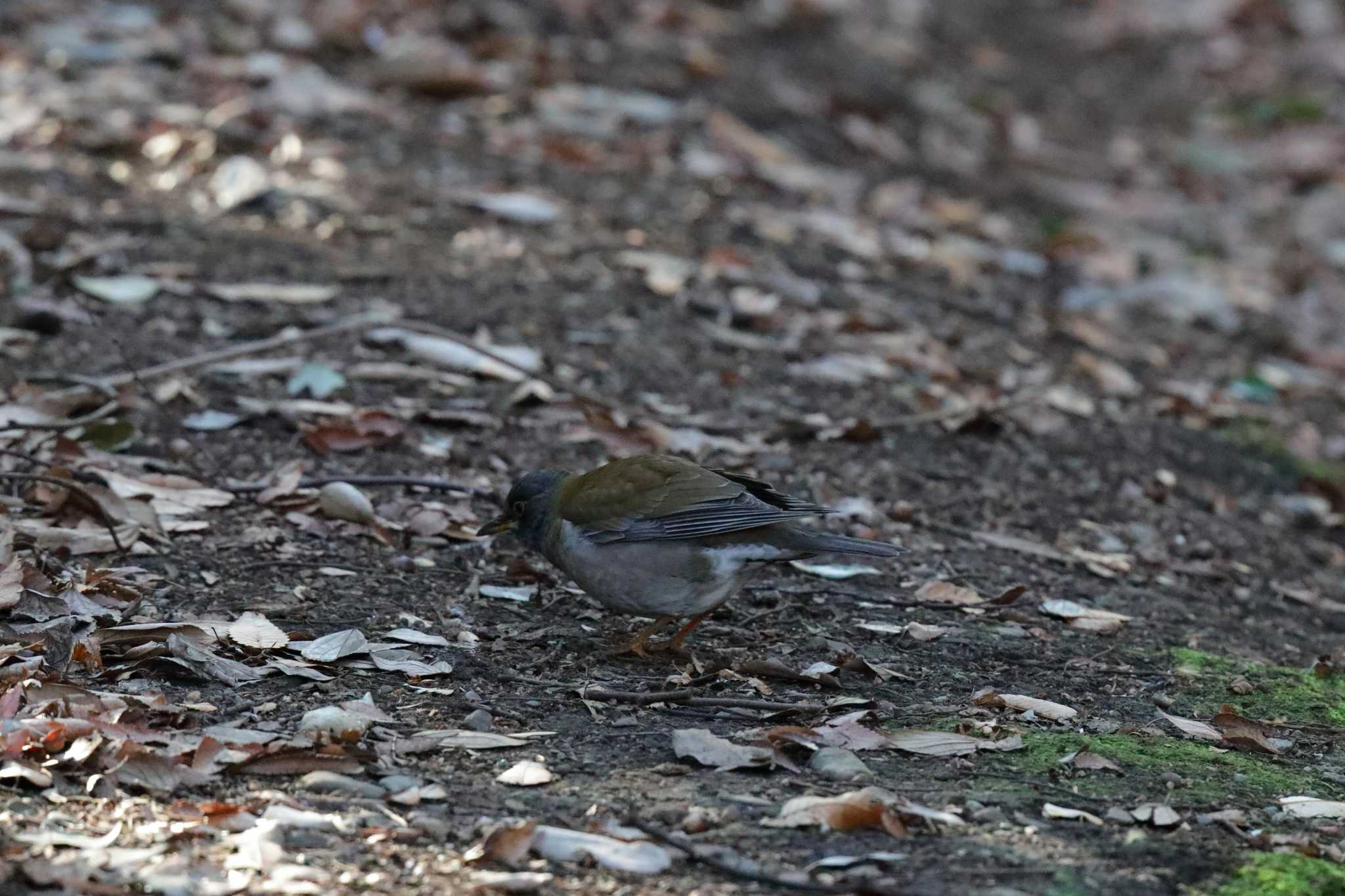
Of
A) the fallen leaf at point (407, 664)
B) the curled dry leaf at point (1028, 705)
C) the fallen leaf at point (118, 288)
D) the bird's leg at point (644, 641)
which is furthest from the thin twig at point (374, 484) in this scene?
the curled dry leaf at point (1028, 705)

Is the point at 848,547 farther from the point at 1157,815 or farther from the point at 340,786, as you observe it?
the point at 340,786

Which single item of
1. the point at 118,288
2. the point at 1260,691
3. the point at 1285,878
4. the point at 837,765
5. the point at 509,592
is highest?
the point at 1285,878

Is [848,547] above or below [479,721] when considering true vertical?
above

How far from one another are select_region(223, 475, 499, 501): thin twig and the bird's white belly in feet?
2.52

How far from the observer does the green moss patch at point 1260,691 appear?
14.1ft

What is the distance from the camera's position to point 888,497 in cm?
575

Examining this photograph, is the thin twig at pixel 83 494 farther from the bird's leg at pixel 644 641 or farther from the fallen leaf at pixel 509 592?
the bird's leg at pixel 644 641

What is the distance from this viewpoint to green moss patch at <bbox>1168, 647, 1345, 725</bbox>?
4.31 metres

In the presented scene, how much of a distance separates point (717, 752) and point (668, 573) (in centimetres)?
84

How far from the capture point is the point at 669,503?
455 centimetres

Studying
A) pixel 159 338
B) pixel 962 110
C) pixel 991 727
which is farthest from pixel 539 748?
pixel 962 110

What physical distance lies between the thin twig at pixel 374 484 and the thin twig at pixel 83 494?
499 millimetres

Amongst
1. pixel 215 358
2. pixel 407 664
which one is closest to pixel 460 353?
pixel 215 358

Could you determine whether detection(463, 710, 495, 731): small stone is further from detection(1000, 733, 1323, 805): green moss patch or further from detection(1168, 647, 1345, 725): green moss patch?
detection(1168, 647, 1345, 725): green moss patch
